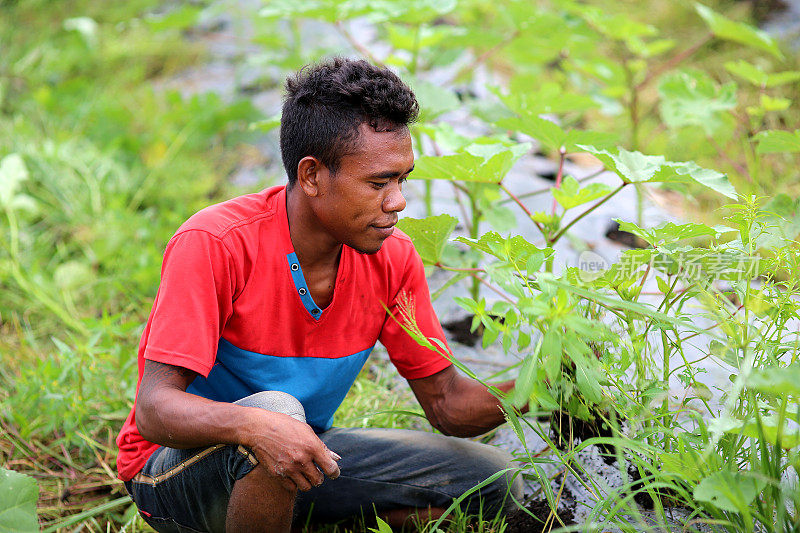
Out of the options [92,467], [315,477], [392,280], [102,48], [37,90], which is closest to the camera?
[315,477]

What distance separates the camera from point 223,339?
65.2 inches

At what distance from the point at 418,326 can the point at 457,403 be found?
0.67 feet

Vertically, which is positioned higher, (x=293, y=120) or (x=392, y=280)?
(x=293, y=120)

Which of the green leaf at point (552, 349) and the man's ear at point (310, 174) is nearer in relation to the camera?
the green leaf at point (552, 349)

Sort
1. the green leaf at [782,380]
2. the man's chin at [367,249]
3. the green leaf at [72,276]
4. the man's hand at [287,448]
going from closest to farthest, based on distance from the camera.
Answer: the green leaf at [782,380] → the man's hand at [287,448] → the man's chin at [367,249] → the green leaf at [72,276]

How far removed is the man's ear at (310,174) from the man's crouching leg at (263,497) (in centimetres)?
44

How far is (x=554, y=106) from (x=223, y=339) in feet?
4.11

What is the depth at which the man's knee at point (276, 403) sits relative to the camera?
1487 millimetres

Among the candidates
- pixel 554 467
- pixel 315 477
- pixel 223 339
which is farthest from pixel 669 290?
pixel 223 339

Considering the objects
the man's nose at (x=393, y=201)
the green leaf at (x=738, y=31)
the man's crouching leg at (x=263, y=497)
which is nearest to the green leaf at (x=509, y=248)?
the man's nose at (x=393, y=201)

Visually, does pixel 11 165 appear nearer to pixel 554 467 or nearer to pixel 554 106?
pixel 554 106

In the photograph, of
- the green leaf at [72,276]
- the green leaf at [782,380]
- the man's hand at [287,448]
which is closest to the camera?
the green leaf at [782,380]

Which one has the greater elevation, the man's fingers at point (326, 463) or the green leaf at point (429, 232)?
the green leaf at point (429, 232)

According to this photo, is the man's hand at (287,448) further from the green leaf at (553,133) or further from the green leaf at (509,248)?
the green leaf at (553,133)
